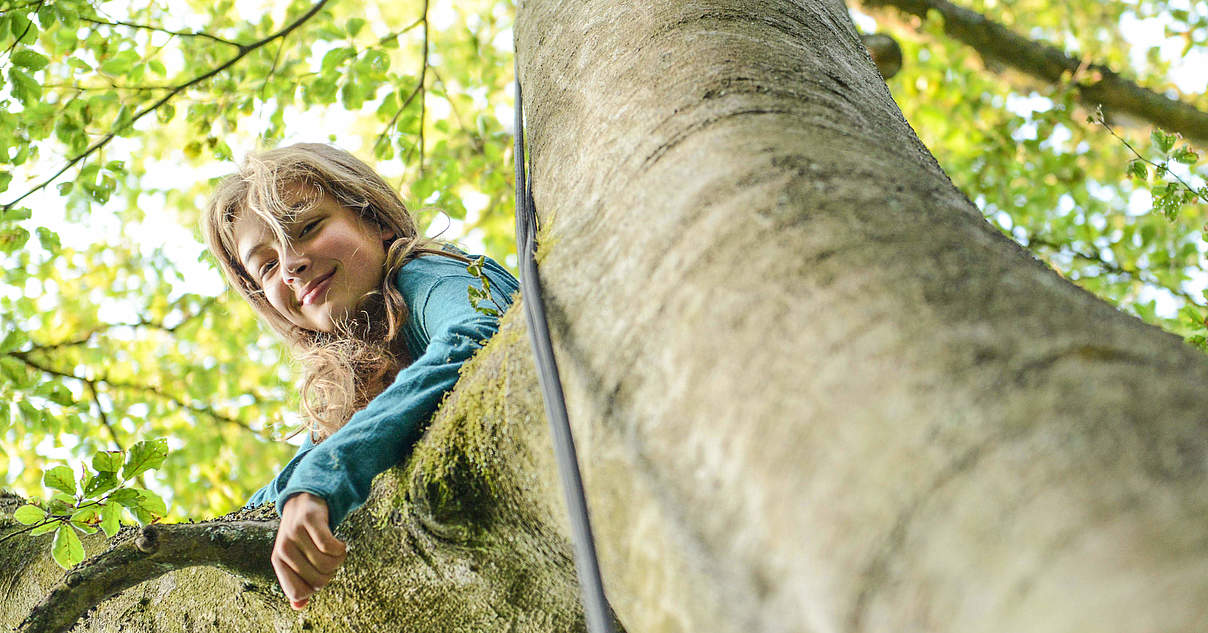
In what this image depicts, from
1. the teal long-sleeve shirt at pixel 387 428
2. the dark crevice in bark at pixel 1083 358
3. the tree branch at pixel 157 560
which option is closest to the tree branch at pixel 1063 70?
the teal long-sleeve shirt at pixel 387 428

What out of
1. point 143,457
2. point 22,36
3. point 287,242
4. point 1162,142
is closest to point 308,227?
point 287,242

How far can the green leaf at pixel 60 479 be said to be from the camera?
1.62 m

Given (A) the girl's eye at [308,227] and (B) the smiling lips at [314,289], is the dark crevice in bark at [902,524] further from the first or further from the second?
(A) the girl's eye at [308,227]

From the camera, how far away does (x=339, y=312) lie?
2039 mm

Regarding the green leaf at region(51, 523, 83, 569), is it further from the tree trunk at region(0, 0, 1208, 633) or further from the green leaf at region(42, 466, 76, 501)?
the tree trunk at region(0, 0, 1208, 633)

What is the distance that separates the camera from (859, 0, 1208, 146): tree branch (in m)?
4.85

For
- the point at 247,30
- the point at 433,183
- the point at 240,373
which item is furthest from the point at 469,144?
the point at 240,373

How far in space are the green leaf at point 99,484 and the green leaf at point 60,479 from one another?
67 mm

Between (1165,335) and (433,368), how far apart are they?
99cm

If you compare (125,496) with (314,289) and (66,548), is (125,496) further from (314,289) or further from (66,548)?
(314,289)

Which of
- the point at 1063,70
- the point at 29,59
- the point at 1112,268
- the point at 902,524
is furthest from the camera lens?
the point at 1063,70

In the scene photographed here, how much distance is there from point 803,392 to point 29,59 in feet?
10.4

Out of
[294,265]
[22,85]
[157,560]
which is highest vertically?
[22,85]

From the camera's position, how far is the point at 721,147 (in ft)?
2.93
